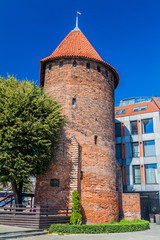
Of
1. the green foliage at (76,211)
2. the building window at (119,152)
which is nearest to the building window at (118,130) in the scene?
the building window at (119,152)

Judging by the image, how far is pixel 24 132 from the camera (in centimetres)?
1509

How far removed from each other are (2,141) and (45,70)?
9424mm

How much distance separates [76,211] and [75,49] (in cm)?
1395

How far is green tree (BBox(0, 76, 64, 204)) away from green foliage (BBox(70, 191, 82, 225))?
2820 millimetres

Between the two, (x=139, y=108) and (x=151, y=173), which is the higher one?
(x=139, y=108)

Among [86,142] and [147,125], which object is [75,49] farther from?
[147,125]

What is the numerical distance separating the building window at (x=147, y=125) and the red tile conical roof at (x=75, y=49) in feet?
32.9

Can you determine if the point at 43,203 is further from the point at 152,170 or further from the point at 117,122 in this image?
the point at 117,122

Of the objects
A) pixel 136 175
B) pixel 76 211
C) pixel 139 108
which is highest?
pixel 139 108

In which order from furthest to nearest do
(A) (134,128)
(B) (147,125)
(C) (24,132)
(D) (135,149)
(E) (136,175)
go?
(A) (134,128)
(B) (147,125)
(D) (135,149)
(E) (136,175)
(C) (24,132)

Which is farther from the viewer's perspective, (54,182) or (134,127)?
(134,127)

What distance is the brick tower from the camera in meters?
17.1

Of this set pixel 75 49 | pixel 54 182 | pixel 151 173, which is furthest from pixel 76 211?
pixel 151 173

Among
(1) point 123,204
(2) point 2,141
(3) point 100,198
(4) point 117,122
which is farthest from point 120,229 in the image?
(4) point 117,122
